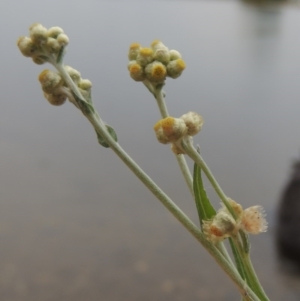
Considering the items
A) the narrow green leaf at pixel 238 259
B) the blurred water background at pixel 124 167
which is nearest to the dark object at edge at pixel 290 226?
the blurred water background at pixel 124 167

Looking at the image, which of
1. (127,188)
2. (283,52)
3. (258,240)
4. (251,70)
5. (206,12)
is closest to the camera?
(258,240)

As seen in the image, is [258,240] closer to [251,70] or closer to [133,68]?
[251,70]

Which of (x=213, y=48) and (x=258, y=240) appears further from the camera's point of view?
(x=213, y=48)

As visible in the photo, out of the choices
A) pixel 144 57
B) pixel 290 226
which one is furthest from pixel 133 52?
pixel 290 226

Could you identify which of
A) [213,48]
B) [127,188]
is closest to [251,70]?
[213,48]

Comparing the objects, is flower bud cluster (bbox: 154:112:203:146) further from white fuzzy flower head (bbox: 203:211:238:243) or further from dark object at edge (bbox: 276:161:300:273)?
dark object at edge (bbox: 276:161:300:273)

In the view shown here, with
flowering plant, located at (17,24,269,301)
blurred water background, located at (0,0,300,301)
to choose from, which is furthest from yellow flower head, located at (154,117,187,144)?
blurred water background, located at (0,0,300,301)

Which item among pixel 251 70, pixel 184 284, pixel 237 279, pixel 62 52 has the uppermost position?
pixel 62 52

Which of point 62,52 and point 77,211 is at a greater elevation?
point 62,52

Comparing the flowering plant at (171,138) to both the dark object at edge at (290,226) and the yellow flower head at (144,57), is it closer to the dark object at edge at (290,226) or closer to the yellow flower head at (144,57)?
the yellow flower head at (144,57)
